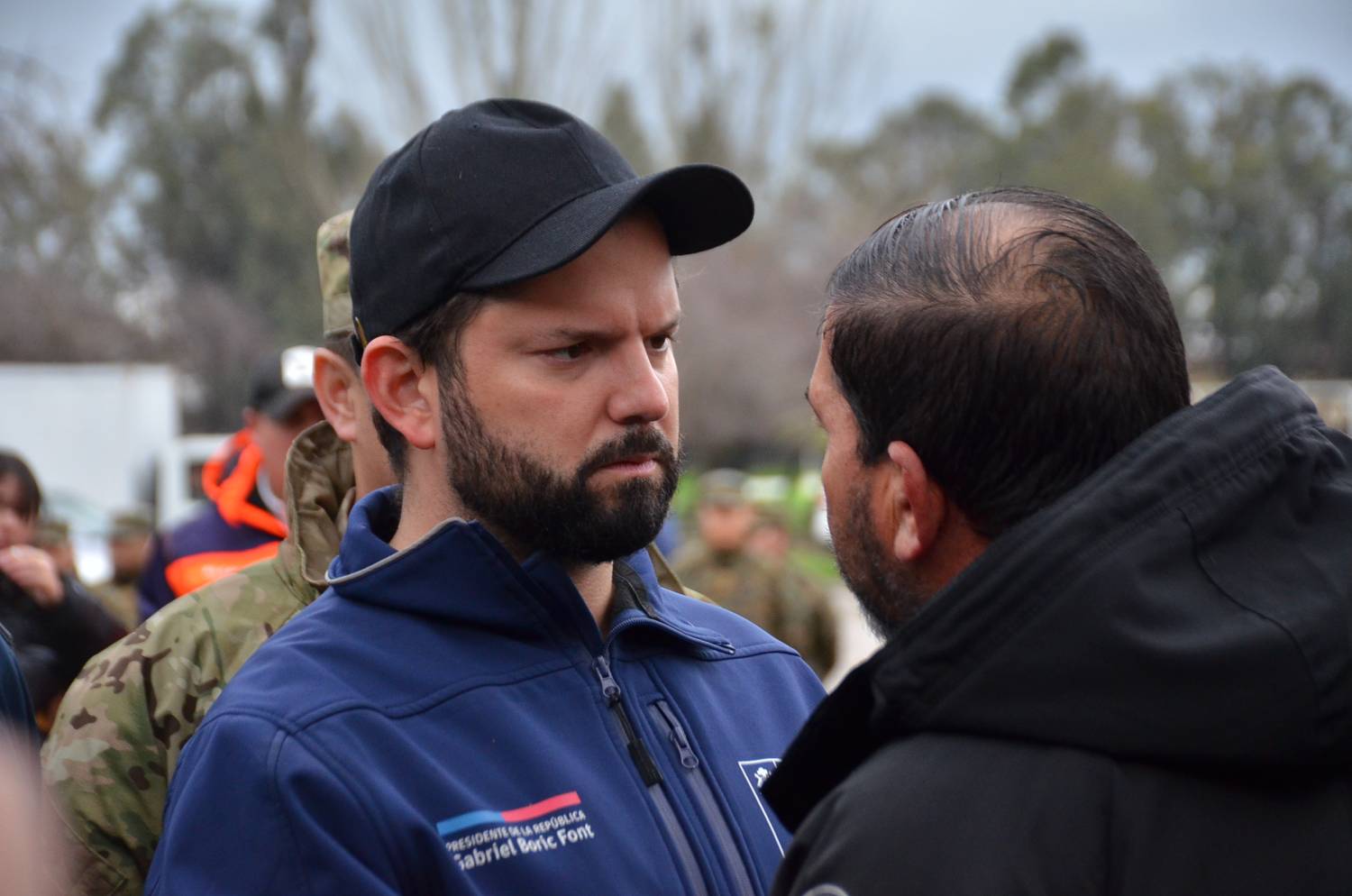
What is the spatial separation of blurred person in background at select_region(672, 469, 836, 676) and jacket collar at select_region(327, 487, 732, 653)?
4987 millimetres

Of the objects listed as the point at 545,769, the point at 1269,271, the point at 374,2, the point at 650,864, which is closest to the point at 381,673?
the point at 545,769

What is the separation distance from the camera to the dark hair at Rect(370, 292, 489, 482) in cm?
190

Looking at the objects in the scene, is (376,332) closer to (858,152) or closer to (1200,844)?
(1200,844)

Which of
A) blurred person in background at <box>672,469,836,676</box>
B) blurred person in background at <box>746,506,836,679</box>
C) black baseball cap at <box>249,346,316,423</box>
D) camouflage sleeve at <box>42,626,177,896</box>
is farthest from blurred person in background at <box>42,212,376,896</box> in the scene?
blurred person in background at <box>746,506,836,679</box>

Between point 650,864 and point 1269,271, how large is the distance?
24650 millimetres

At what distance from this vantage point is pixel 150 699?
224 cm

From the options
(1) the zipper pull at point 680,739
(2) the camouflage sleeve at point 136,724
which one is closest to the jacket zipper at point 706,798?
(1) the zipper pull at point 680,739

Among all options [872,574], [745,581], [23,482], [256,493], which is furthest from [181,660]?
[745,581]

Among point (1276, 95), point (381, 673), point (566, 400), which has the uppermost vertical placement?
point (566, 400)

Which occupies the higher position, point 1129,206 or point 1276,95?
point 1276,95

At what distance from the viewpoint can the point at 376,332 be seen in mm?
1992

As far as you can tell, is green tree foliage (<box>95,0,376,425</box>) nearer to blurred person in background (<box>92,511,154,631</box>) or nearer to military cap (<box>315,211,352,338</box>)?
blurred person in background (<box>92,511,154,631</box>)

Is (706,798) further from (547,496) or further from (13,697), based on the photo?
(13,697)

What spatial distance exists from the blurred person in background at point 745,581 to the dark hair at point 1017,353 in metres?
5.41
